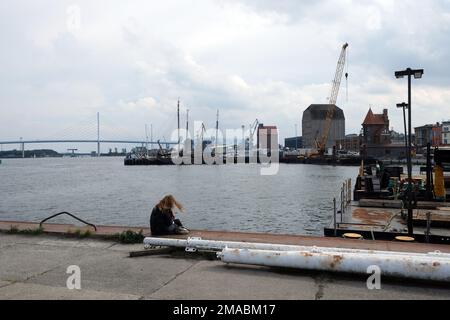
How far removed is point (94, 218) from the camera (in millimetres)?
29062

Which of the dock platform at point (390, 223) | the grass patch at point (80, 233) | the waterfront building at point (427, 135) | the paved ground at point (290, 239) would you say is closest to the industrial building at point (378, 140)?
the waterfront building at point (427, 135)

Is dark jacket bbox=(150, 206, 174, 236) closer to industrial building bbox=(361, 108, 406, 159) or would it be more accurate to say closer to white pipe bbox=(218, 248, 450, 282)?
white pipe bbox=(218, 248, 450, 282)

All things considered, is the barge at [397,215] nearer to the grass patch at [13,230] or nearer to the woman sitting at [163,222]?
the woman sitting at [163,222]

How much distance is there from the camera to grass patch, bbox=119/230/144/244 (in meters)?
9.26

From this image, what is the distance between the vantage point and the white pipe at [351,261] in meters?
5.99

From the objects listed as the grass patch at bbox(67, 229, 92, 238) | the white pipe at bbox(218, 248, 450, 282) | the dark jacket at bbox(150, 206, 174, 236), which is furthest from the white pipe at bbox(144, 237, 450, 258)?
the grass patch at bbox(67, 229, 92, 238)

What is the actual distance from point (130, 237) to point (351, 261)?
15.9 ft

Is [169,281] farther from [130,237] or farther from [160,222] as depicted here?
[160,222]

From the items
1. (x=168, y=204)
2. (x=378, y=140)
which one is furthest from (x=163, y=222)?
(x=378, y=140)

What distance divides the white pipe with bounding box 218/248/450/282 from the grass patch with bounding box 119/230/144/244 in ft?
8.96
